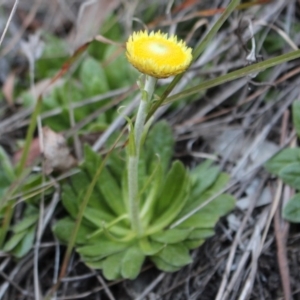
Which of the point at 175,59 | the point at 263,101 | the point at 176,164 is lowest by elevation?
the point at 176,164

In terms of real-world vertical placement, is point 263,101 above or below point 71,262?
above

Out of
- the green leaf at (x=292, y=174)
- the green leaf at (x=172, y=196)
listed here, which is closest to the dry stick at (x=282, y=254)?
the green leaf at (x=292, y=174)

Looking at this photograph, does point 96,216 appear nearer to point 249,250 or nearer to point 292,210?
point 249,250

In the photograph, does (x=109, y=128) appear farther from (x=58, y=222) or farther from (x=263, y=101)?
(x=263, y=101)

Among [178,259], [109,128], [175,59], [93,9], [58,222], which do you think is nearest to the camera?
[175,59]

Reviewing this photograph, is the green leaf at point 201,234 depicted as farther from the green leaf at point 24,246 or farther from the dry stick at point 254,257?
the green leaf at point 24,246

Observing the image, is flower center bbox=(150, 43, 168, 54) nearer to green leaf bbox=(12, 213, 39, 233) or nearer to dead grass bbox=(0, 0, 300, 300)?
dead grass bbox=(0, 0, 300, 300)

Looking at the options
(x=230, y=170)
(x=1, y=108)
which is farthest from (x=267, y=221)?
(x=1, y=108)

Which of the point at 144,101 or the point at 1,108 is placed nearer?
the point at 144,101
